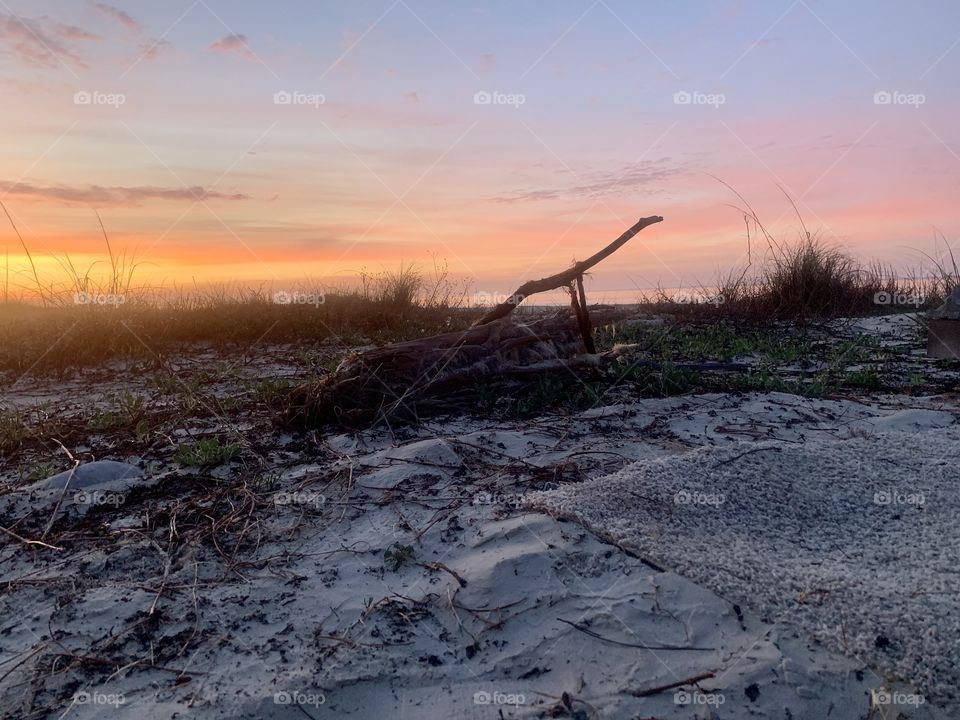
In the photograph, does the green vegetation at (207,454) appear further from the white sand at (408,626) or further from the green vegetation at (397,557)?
the green vegetation at (397,557)

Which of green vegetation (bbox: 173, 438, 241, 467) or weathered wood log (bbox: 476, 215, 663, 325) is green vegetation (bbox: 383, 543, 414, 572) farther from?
weathered wood log (bbox: 476, 215, 663, 325)

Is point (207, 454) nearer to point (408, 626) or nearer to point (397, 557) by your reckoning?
point (397, 557)

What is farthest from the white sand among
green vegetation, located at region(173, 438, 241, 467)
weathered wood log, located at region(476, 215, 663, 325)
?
weathered wood log, located at region(476, 215, 663, 325)

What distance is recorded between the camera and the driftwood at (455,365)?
4012 millimetres

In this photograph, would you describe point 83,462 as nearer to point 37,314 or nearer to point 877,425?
point 877,425

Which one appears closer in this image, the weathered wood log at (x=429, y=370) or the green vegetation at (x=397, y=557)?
the green vegetation at (x=397, y=557)

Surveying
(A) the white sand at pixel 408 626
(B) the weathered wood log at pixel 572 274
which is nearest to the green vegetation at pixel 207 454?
(A) the white sand at pixel 408 626

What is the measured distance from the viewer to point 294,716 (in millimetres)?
1771

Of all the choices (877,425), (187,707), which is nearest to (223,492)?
(187,707)

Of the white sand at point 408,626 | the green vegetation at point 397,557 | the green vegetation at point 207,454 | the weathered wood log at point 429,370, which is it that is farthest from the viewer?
the weathered wood log at point 429,370

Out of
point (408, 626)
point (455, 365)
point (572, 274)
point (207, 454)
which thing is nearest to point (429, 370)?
point (455, 365)

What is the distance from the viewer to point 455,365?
431 cm

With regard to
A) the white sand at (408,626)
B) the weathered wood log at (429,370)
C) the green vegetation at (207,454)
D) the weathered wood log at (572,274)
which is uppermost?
the weathered wood log at (572,274)

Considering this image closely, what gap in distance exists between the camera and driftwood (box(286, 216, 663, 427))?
13.2 ft
